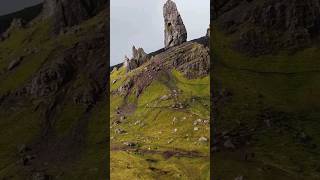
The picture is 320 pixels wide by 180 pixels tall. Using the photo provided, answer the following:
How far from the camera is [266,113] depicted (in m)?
149

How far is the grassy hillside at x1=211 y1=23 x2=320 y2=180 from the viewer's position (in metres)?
132

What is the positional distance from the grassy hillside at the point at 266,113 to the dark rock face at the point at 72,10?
3828 centimetres

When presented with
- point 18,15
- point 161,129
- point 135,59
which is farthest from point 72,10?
point 161,129

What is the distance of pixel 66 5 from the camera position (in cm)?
17125

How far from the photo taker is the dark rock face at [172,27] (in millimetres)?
150000

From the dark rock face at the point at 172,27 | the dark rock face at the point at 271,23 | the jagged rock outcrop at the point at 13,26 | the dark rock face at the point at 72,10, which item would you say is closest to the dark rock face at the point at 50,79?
the dark rock face at the point at 72,10

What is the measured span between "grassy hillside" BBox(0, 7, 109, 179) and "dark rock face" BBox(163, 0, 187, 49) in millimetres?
21435

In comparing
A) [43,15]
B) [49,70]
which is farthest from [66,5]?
[49,70]

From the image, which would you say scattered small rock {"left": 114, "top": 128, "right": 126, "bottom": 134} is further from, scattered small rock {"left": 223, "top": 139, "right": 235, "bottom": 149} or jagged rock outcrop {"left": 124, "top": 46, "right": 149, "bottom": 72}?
scattered small rock {"left": 223, "top": 139, "right": 235, "bottom": 149}

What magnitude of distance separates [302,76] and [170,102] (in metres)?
40.0

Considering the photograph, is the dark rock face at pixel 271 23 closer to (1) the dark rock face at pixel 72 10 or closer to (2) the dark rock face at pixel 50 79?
(1) the dark rock face at pixel 72 10

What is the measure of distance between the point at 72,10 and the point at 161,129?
55363mm

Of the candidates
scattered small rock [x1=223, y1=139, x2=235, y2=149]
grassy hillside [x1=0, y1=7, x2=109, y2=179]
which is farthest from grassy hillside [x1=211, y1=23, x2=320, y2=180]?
grassy hillside [x1=0, y1=7, x2=109, y2=179]

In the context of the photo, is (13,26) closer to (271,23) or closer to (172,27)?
(172,27)
